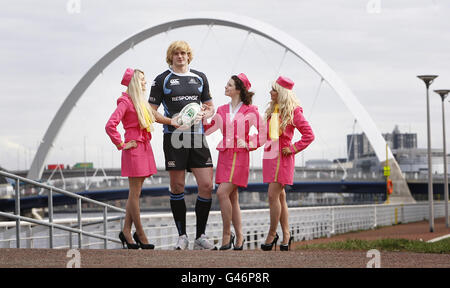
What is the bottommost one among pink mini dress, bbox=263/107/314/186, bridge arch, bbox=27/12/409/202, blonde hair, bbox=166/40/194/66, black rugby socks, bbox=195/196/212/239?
black rugby socks, bbox=195/196/212/239

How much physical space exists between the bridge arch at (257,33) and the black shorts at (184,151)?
40.2 metres

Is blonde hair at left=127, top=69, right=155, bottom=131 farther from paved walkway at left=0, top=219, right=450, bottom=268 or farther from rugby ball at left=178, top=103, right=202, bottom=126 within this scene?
paved walkway at left=0, top=219, right=450, bottom=268

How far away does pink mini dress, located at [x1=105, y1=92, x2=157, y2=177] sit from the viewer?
28.4ft

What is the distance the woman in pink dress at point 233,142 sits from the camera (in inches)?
351

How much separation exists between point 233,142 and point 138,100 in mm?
1016

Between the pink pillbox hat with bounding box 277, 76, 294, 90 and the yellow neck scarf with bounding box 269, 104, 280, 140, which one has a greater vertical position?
the pink pillbox hat with bounding box 277, 76, 294, 90

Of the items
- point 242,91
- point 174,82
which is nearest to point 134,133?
point 174,82

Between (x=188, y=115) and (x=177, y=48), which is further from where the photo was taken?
(x=177, y=48)

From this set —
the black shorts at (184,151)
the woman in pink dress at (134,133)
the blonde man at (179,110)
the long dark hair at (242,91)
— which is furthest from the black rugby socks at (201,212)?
the long dark hair at (242,91)

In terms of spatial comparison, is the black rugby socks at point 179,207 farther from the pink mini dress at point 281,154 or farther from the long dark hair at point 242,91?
the long dark hair at point 242,91

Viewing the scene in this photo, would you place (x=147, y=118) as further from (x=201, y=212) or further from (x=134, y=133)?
(x=201, y=212)

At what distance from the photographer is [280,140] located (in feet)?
30.0

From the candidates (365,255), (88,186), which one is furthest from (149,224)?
(88,186)

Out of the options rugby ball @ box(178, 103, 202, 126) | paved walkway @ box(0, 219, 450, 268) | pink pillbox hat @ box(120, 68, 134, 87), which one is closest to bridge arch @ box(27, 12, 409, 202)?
pink pillbox hat @ box(120, 68, 134, 87)
